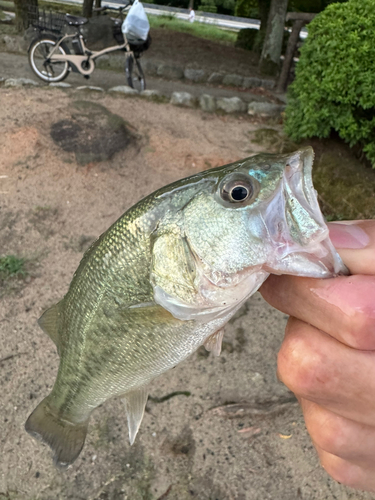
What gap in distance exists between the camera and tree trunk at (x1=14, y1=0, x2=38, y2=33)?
34.0 ft

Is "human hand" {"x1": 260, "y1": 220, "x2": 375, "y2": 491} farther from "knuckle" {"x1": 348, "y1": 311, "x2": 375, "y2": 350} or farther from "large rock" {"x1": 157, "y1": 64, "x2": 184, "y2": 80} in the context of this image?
"large rock" {"x1": 157, "y1": 64, "x2": 184, "y2": 80}

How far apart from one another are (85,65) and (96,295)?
24.3 feet

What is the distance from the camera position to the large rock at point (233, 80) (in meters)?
9.99

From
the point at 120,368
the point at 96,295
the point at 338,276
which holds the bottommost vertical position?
the point at 120,368

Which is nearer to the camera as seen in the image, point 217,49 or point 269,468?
point 269,468

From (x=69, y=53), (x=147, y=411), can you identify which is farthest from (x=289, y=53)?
(x=147, y=411)

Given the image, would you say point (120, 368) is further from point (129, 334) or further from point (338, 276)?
point (338, 276)

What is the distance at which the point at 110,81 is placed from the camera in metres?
8.69

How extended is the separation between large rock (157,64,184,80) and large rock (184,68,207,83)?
5.6 inches

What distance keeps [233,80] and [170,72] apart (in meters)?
1.69

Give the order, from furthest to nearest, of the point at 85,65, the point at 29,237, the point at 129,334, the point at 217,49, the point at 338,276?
the point at 217,49
the point at 85,65
the point at 29,237
the point at 129,334
the point at 338,276

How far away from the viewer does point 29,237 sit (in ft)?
14.1

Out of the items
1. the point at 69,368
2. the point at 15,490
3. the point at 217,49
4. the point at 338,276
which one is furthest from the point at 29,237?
the point at 217,49

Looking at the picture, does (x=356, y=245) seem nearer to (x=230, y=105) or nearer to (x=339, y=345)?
(x=339, y=345)
